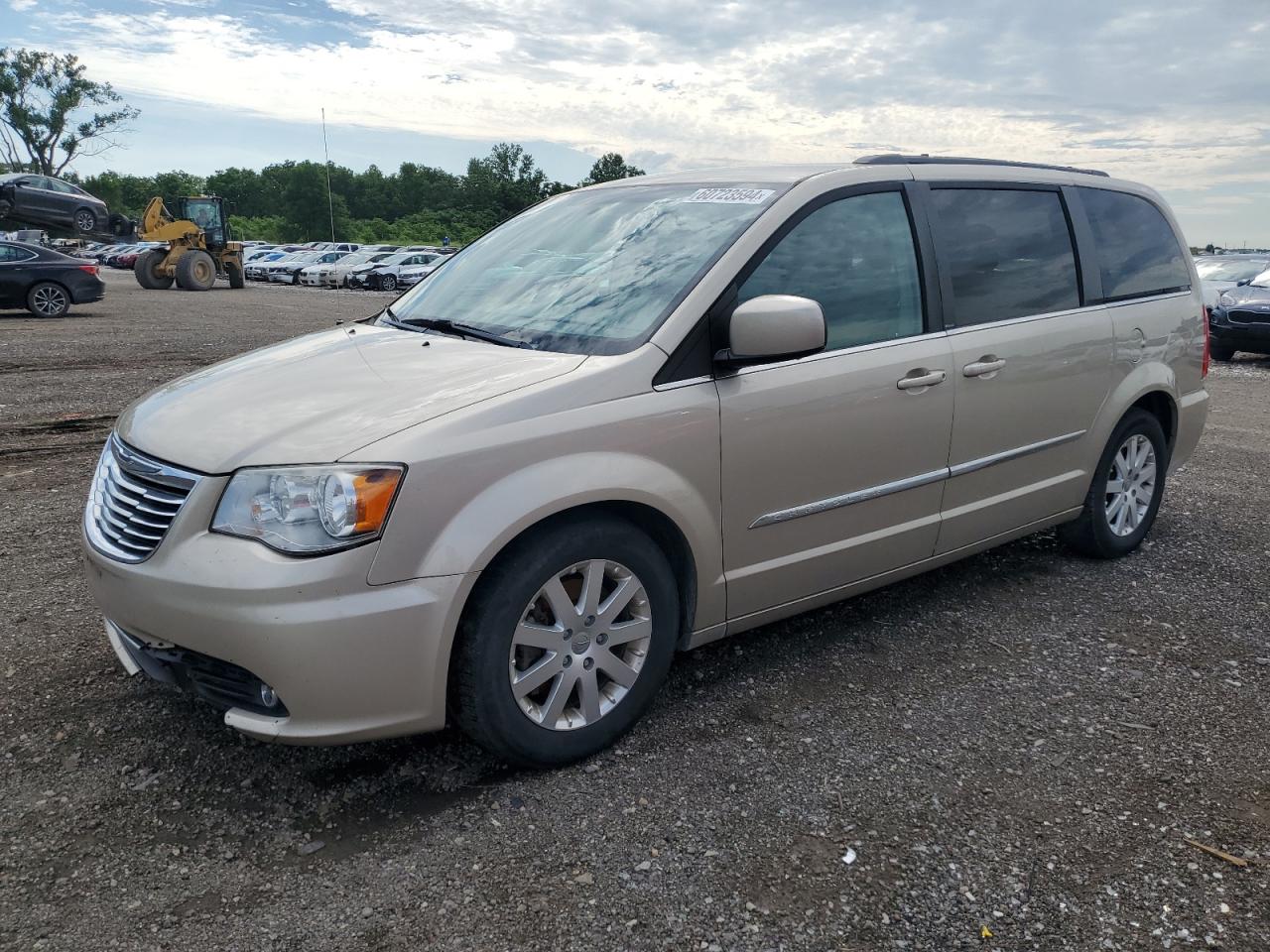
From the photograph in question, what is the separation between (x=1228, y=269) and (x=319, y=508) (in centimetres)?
1774

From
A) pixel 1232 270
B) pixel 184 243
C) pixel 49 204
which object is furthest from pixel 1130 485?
pixel 49 204

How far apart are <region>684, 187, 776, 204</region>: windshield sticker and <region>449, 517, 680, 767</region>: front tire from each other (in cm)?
128

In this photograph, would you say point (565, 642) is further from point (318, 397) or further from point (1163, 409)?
point (1163, 409)

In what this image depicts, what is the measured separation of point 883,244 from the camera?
151 inches

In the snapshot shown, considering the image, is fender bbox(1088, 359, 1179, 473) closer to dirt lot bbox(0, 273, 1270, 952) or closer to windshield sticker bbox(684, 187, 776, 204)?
dirt lot bbox(0, 273, 1270, 952)

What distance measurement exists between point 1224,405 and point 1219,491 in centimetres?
471

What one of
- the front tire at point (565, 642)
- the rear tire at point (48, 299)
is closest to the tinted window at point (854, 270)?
the front tire at point (565, 642)

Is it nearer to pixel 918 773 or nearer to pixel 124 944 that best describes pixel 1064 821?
pixel 918 773

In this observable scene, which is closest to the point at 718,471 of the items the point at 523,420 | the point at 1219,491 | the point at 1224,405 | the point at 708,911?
the point at 523,420

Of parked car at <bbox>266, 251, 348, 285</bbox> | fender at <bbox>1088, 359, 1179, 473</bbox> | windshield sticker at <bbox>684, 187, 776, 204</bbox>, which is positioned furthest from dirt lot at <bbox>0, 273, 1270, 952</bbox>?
parked car at <bbox>266, 251, 348, 285</bbox>

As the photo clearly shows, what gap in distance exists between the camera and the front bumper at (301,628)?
103 inches

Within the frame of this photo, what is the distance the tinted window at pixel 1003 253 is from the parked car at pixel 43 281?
19.3m

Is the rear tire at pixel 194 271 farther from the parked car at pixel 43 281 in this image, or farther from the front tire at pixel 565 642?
the front tire at pixel 565 642

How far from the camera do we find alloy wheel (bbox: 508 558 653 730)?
116 inches
